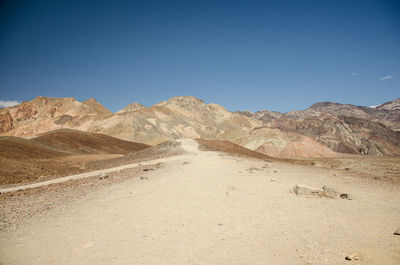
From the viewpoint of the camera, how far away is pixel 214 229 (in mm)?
6457

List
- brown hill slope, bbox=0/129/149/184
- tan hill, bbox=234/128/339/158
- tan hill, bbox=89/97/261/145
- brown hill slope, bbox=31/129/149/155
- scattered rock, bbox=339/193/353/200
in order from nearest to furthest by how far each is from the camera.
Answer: scattered rock, bbox=339/193/353/200 < brown hill slope, bbox=0/129/149/184 < brown hill slope, bbox=31/129/149/155 < tan hill, bbox=234/128/339/158 < tan hill, bbox=89/97/261/145

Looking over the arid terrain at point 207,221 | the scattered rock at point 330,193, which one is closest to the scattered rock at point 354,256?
the arid terrain at point 207,221

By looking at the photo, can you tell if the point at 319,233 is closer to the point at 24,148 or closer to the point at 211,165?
the point at 211,165

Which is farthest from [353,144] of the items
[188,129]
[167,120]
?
[167,120]

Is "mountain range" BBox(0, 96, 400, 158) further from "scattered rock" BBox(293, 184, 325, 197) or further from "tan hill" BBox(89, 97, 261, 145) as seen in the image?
"scattered rock" BBox(293, 184, 325, 197)

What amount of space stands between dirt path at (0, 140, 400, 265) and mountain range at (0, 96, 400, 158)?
159 feet

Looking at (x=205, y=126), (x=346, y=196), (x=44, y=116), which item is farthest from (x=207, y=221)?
(x=44, y=116)

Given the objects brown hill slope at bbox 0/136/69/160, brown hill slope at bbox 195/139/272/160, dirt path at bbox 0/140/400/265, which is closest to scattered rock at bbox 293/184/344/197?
dirt path at bbox 0/140/400/265

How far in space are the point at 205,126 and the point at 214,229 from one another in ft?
378

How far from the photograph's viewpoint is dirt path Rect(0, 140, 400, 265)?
5172 mm

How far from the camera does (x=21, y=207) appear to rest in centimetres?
972

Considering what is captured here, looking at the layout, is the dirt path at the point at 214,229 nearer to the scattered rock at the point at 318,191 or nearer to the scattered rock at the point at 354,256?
the scattered rock at the point at 354,256

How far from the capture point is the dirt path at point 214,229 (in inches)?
204

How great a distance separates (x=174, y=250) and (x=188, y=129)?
10608 centimetres
